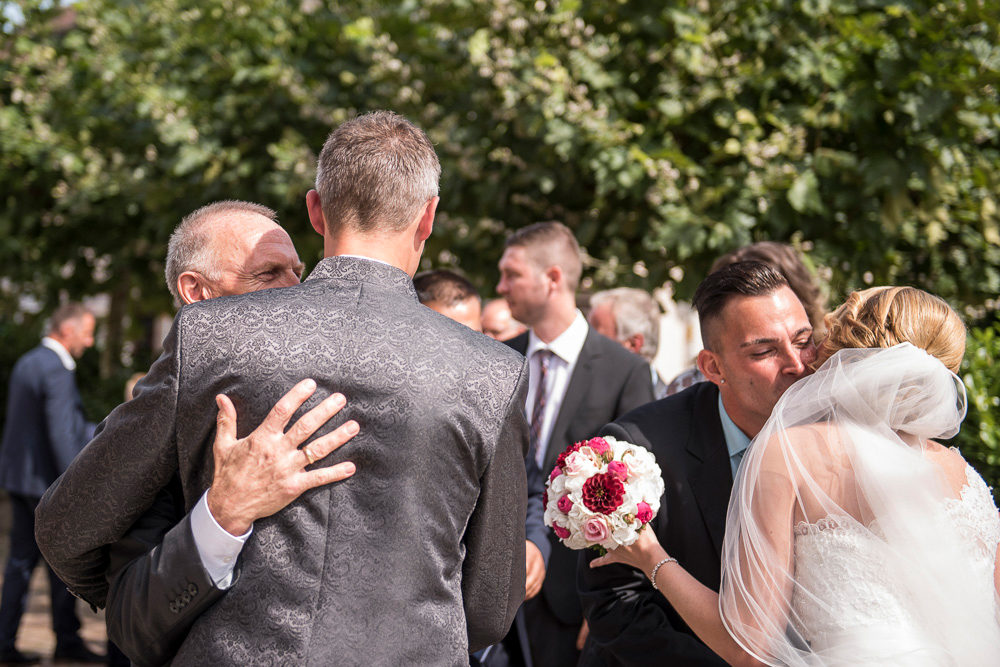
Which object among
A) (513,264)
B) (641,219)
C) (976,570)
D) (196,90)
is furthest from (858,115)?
(196,90)

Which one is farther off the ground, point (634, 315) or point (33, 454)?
point (634, 315)

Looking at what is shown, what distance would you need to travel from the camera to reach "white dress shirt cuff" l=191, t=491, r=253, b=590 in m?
1.65

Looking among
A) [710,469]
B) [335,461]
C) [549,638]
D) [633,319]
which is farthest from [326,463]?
[633,319]

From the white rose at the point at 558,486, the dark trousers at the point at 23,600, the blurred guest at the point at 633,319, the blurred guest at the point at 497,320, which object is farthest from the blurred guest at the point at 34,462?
the white rose at the point at 558,486

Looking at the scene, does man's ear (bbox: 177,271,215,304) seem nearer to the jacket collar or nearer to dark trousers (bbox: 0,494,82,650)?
the jacket collar

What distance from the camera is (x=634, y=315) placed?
5.32m

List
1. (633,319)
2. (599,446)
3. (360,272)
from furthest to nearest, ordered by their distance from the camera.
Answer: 1. (633,319)
2. (599,446)
3. (360,272)

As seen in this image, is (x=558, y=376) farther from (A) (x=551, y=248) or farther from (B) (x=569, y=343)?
(A) (x=551, y=248)

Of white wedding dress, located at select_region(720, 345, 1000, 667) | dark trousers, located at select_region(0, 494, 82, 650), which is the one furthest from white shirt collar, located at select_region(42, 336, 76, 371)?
white wedding dress, located at select_region(720, 345, 1000, 667)

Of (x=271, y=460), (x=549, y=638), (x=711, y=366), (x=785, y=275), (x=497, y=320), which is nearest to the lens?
(x=271, y=460)

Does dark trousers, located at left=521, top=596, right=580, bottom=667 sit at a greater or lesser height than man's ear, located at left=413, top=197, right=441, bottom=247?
lesser

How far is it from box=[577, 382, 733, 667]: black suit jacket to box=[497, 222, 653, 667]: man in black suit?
105 cm

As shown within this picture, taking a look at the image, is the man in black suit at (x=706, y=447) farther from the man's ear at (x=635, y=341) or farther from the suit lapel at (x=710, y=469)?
the man's ear at (x=635, y=341)

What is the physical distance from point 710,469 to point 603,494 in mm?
474
